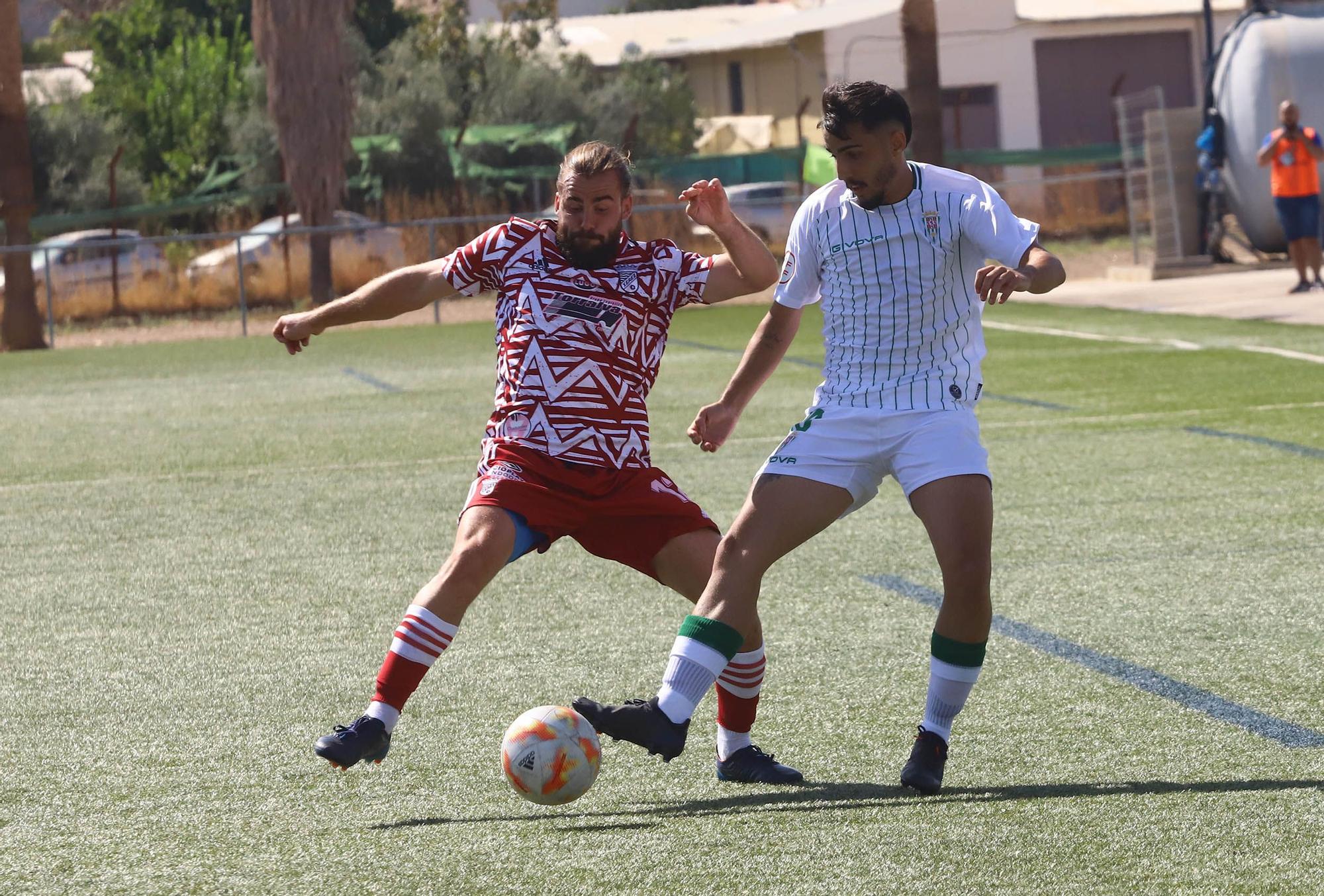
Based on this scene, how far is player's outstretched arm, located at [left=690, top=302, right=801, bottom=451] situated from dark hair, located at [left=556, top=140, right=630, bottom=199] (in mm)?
532

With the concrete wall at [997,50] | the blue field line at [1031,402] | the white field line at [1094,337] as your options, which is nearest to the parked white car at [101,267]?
the white field line at [1094,337]

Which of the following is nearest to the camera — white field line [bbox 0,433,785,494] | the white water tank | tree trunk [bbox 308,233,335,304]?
white field line [bbox 0,433,785,494]

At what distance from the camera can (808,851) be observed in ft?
13.6

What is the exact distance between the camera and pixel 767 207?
33.4 m

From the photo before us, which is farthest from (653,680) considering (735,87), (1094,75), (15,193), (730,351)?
(735,87)

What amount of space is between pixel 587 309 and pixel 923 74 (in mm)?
23198

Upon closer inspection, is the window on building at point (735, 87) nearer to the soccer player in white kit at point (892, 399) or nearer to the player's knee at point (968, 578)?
the soccer player in white kit at point (892, 399)

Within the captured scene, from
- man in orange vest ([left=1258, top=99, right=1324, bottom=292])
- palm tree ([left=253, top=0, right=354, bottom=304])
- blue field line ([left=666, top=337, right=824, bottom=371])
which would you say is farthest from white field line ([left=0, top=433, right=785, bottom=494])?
palm tree ([left=253, top=0, right=354, bottom=304])

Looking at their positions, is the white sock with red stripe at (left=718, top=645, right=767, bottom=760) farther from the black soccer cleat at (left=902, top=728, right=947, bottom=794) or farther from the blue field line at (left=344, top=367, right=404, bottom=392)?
the blue field line at (left=344, top=367, right=404, bottom=392)

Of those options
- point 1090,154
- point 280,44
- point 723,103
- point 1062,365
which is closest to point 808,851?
point 1062,365

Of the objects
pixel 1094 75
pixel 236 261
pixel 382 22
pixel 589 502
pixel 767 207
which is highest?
pixel 382 22

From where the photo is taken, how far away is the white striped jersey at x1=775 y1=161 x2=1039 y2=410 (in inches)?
188

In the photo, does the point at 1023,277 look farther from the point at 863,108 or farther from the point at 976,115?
the point at 976,115

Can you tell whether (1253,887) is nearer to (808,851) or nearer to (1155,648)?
(808,851)
